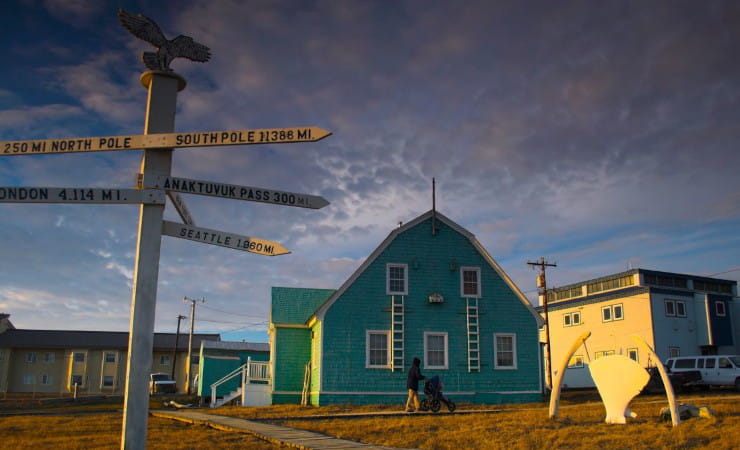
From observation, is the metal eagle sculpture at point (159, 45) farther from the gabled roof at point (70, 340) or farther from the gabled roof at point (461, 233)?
the gabled roof at point (70, 340)

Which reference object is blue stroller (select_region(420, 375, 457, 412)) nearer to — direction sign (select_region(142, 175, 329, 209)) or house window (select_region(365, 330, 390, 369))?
house window (select_region(365, 330, 390, 369))

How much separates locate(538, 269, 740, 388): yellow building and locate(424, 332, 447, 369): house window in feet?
68.1

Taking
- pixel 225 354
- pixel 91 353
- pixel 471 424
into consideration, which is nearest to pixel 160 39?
pixel 471 424

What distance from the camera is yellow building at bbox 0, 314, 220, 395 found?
66.0m

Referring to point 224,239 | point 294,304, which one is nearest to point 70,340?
point 294,304

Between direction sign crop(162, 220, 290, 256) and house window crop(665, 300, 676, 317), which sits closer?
direction sign crop(162, 220, 290, 256)

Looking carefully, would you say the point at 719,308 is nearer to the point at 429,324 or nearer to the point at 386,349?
the point at 429,324

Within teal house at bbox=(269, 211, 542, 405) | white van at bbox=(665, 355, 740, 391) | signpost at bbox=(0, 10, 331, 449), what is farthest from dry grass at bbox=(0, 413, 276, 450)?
white van at bbox=(665, 355, 740, 391)

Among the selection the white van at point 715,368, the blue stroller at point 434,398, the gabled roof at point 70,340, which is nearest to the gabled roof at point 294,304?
the blue stroller at point 434,398

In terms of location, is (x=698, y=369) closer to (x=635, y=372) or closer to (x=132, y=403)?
(x=635, y=372)

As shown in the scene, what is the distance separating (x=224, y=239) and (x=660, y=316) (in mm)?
43079

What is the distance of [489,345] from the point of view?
26.5m

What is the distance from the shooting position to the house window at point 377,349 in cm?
2562

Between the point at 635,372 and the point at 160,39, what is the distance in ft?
38.2
